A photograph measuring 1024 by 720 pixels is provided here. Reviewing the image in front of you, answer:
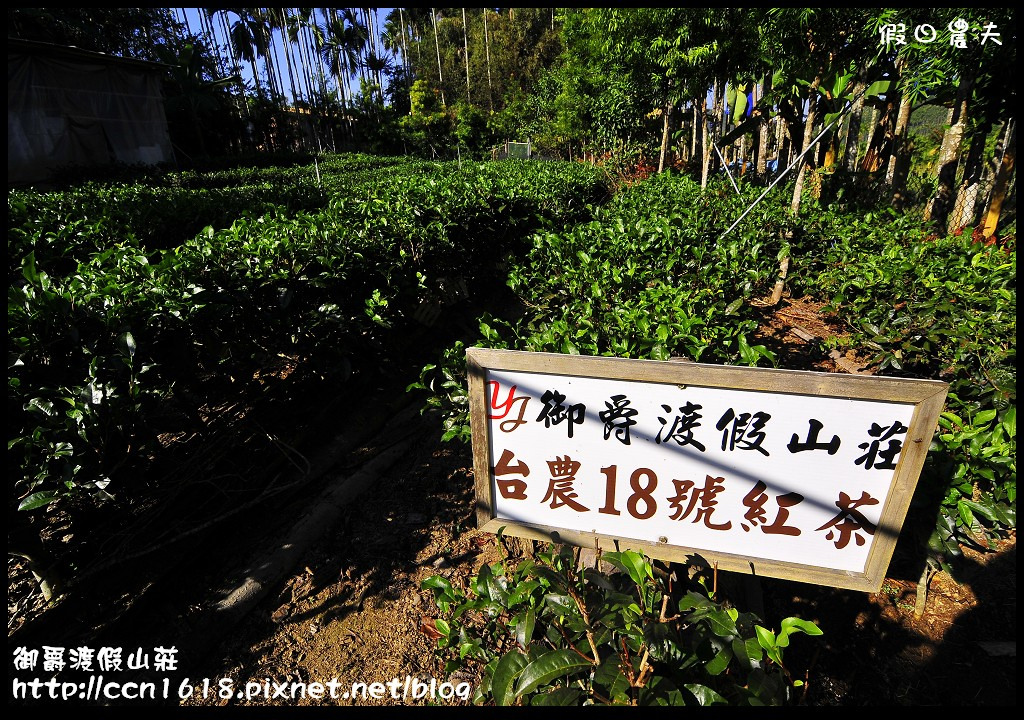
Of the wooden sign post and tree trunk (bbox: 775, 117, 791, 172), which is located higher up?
tree trunk (bbox: 775, 117, 791, 172)

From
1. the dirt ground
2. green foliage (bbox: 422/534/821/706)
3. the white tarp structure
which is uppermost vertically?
the white tarp structure

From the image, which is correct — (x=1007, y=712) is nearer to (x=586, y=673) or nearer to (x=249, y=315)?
(x=586, y=673)

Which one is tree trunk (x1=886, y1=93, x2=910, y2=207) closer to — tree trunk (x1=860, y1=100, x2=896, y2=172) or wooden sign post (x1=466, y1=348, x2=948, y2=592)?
tree trunk (x1=860, y1=100, x2=896, y2=172)

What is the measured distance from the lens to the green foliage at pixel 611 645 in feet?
3.77

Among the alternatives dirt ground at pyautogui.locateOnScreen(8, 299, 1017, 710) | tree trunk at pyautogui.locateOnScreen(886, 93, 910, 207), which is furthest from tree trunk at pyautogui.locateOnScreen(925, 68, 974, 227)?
dirt ground at pyautogui.locateOnScreen(8, 299, 1017, 710)

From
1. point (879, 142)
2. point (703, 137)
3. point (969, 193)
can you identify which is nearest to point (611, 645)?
point (969, 193)

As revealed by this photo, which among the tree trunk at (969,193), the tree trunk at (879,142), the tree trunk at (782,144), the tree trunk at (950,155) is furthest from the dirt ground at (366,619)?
the tree trunk at (782,144)

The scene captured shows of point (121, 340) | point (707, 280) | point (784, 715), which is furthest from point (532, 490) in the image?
point (707, 280)

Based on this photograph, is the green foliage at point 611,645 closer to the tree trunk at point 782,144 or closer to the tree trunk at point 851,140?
the tree trunk at point 851,140

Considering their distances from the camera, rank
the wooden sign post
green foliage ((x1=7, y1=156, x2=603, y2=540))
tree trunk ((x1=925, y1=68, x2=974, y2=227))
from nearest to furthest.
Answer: the wooden sign post
green foliage ((x1=7, y1=156, x2=603, y2=540))
tree trunk ((x1=925, y1=68, x2=974, y2=227))

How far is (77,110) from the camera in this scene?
15.7m

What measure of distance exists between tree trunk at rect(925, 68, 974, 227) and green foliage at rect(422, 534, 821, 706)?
16.7 feet

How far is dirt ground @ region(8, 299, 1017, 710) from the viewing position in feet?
6.31

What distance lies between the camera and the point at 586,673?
1.29 metres
